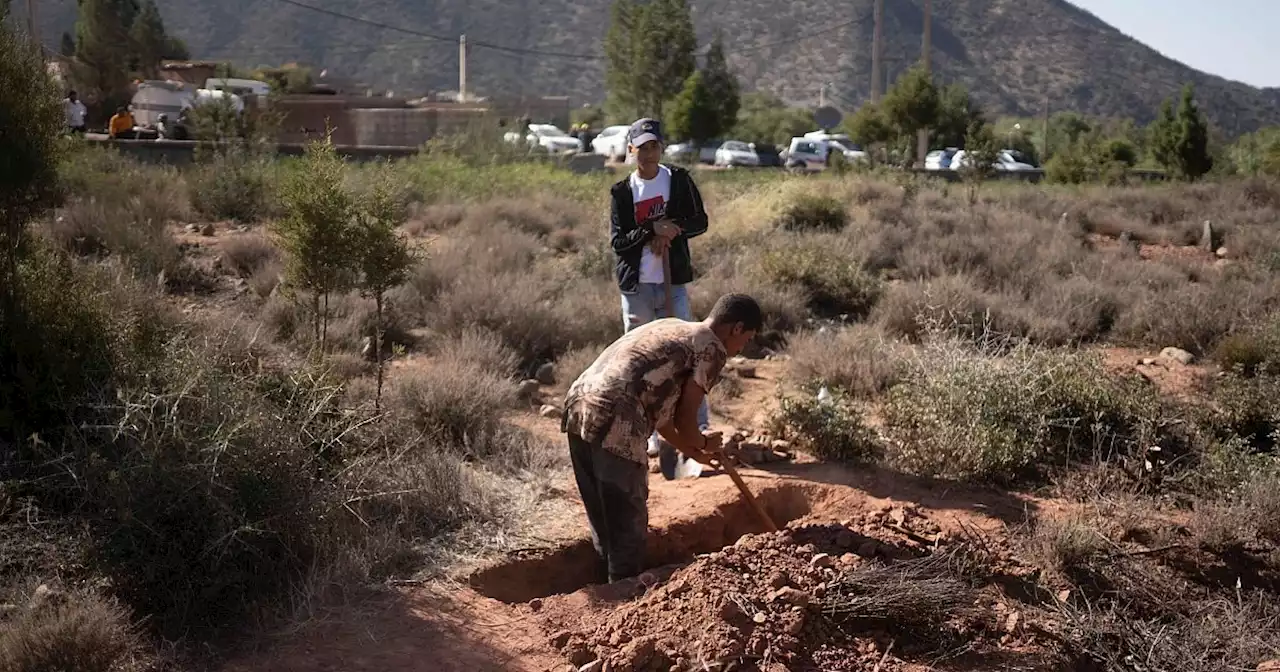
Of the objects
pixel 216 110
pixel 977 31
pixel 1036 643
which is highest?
pixel 977 31

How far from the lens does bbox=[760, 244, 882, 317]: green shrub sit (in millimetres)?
10117

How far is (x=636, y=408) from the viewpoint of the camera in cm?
453

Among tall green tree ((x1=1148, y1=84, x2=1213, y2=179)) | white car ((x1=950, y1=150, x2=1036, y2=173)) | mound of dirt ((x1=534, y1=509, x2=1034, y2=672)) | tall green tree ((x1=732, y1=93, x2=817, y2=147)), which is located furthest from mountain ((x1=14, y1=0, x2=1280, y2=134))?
mound of dirt ((x1=534, y1=509, x2=1034, y2=672))

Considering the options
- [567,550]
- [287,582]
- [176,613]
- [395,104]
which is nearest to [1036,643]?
[567,550]

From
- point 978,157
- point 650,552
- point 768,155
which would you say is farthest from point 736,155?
point 650,552

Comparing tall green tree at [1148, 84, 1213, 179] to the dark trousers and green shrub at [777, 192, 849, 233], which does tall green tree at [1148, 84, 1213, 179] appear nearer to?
green shrub at [777, 192, 849, 233]

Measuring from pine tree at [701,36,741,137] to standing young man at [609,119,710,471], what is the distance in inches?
1030

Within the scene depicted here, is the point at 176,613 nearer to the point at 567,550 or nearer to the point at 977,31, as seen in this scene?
the point at 567,550

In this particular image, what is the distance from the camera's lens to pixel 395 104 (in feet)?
113

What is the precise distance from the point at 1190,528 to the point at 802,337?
374cm

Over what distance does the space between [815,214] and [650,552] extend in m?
9.60

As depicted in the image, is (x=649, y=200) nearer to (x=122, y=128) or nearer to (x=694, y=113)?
(x=122, y=128)

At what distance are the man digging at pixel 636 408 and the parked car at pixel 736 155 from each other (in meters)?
→ 26.5

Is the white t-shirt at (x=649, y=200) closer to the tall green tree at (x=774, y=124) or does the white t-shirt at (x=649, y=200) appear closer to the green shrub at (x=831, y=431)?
the green shrub at (x=831, y=431)
